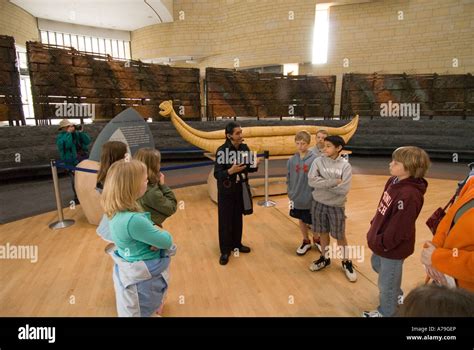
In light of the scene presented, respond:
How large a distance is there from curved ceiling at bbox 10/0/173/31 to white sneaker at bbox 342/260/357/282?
1705 cm

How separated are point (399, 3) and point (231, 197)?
15325 millimetres

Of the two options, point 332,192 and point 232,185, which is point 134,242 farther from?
point 332,192

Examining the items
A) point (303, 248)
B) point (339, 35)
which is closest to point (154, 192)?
point (303, 248)

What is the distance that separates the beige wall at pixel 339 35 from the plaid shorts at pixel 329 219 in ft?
45.2

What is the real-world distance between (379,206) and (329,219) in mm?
894

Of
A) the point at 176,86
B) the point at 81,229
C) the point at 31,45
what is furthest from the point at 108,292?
the point at 176,86

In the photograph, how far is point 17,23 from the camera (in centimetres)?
1588

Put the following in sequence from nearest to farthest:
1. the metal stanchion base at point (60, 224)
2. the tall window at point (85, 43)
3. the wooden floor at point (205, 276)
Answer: the wooden floor at point (205, 276) < the metal stanchion base at point (60, 224) < the tall window at point (85, 43)

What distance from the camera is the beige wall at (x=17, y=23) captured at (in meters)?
14.6

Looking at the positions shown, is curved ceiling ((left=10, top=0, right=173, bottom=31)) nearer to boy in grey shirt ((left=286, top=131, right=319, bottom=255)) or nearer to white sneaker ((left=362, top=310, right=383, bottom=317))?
boy in grey shirt ((left=286, top=131, right=319, bottom=255))

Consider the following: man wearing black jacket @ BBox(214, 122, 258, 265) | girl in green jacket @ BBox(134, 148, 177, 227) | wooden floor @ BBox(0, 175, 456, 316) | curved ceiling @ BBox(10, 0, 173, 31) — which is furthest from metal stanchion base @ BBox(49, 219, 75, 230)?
curved ceiling @ BBox(10, 0, 173, 31)

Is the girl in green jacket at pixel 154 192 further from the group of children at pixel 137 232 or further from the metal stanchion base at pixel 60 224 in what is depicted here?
the metal stanchion base at pixel 60 224

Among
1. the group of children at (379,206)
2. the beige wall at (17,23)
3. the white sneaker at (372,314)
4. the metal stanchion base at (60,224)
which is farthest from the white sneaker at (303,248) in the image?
the beige wall at (17,23)
